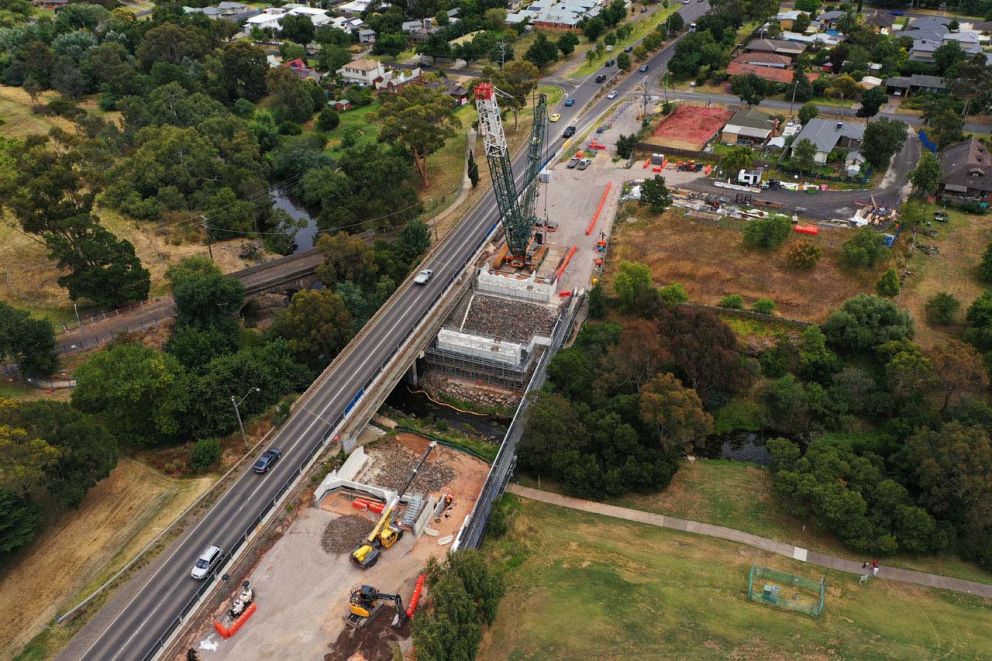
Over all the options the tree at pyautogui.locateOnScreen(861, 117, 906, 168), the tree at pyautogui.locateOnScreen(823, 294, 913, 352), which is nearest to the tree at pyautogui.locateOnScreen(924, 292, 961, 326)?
the tree at pyautogui.locateOnScreen(823, 294, 913, 352)

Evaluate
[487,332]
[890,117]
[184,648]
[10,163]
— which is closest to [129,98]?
[10,163]

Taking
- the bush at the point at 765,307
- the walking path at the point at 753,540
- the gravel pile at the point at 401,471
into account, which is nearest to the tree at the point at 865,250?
the bush at the point at 765,307

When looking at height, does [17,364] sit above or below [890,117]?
above

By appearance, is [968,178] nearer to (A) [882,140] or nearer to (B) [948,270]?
(A) [882,140]

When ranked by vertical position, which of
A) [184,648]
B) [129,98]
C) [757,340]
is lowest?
[757,340]

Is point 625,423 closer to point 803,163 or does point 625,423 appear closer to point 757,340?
point 757,340

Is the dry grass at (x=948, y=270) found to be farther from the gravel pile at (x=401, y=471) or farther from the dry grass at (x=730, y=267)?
the gravel pile at (x=401, y=471)
